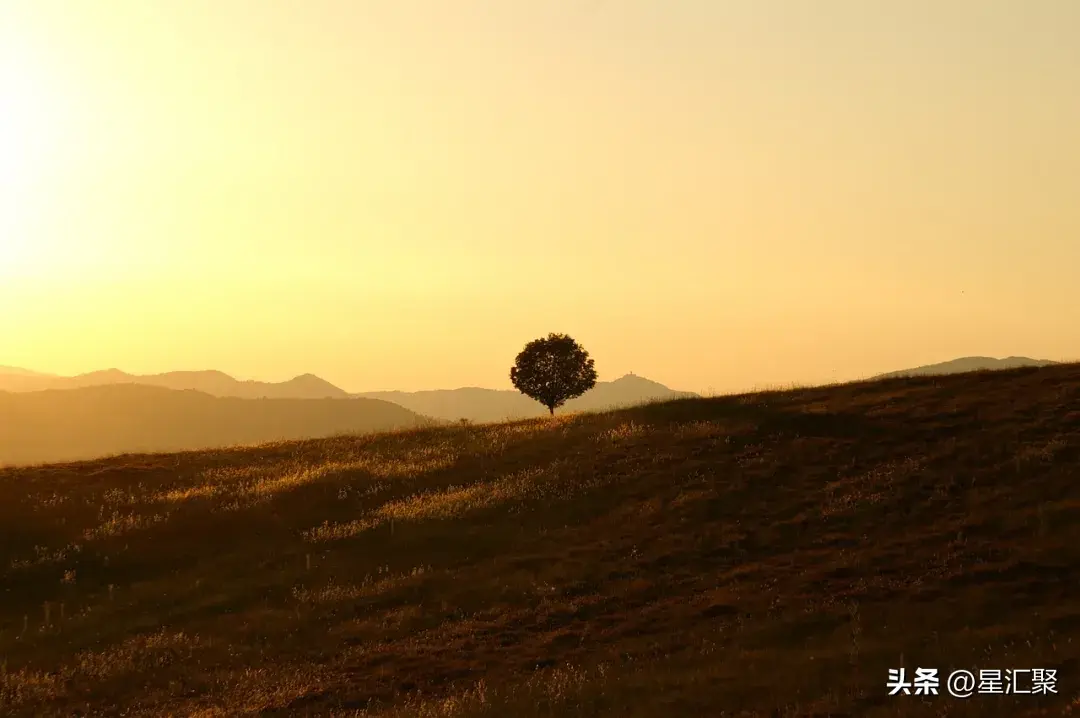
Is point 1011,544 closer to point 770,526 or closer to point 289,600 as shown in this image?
point 770,526

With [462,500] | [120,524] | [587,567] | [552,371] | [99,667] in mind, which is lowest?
[99,667]

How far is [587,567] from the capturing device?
25.2 meters

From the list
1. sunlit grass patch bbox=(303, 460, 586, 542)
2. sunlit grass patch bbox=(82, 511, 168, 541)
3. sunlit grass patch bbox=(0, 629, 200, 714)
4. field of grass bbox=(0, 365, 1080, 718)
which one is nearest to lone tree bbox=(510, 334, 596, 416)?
field of grass bbox=(0, 365, 1080, 718)

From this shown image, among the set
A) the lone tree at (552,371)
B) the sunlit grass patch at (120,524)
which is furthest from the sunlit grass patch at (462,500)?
the lone tree at (552,371)

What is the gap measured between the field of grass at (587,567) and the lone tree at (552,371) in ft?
62.3

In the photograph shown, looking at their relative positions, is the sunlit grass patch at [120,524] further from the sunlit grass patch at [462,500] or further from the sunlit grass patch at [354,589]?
the sunlit grass patch at [354,589]

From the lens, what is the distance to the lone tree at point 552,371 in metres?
63.5

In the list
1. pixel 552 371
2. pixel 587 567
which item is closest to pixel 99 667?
pixel 587 567

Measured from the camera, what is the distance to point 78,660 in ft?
69.9

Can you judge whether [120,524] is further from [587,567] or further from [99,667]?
[587,567]

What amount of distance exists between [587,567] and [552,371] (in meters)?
38.6

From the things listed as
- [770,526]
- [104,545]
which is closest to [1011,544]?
[770,526]

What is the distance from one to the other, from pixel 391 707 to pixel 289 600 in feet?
32.9

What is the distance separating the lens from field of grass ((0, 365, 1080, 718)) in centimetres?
1648
